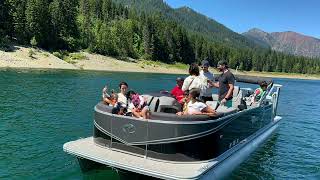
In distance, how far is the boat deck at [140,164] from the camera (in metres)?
10.0

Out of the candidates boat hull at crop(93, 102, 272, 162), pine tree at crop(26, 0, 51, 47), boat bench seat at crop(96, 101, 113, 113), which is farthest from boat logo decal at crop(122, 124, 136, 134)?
pine tree at crop(26, 0, 51, 47)

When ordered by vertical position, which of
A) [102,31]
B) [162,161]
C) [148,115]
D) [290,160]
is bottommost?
[290,160]

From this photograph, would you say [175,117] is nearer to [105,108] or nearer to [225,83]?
[105,108]

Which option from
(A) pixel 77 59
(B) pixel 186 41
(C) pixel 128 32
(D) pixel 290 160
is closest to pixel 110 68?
(A) pixel 77 59

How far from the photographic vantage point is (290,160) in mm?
16859


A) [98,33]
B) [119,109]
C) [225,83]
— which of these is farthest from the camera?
[98,33]

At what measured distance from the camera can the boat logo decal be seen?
36.5ft

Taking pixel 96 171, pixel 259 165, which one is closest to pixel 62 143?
pixel 96 171

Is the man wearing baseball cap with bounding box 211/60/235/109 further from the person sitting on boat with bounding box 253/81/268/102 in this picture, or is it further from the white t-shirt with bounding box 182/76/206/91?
the person sitting on boat with bounding box 253/81/268/102

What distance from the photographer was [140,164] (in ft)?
34.6

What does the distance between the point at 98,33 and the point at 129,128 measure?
4474 inches

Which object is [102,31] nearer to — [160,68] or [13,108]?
[160,68]

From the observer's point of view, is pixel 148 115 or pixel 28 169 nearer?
pixel 148 115

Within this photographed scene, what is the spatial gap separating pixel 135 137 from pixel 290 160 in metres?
8.51
